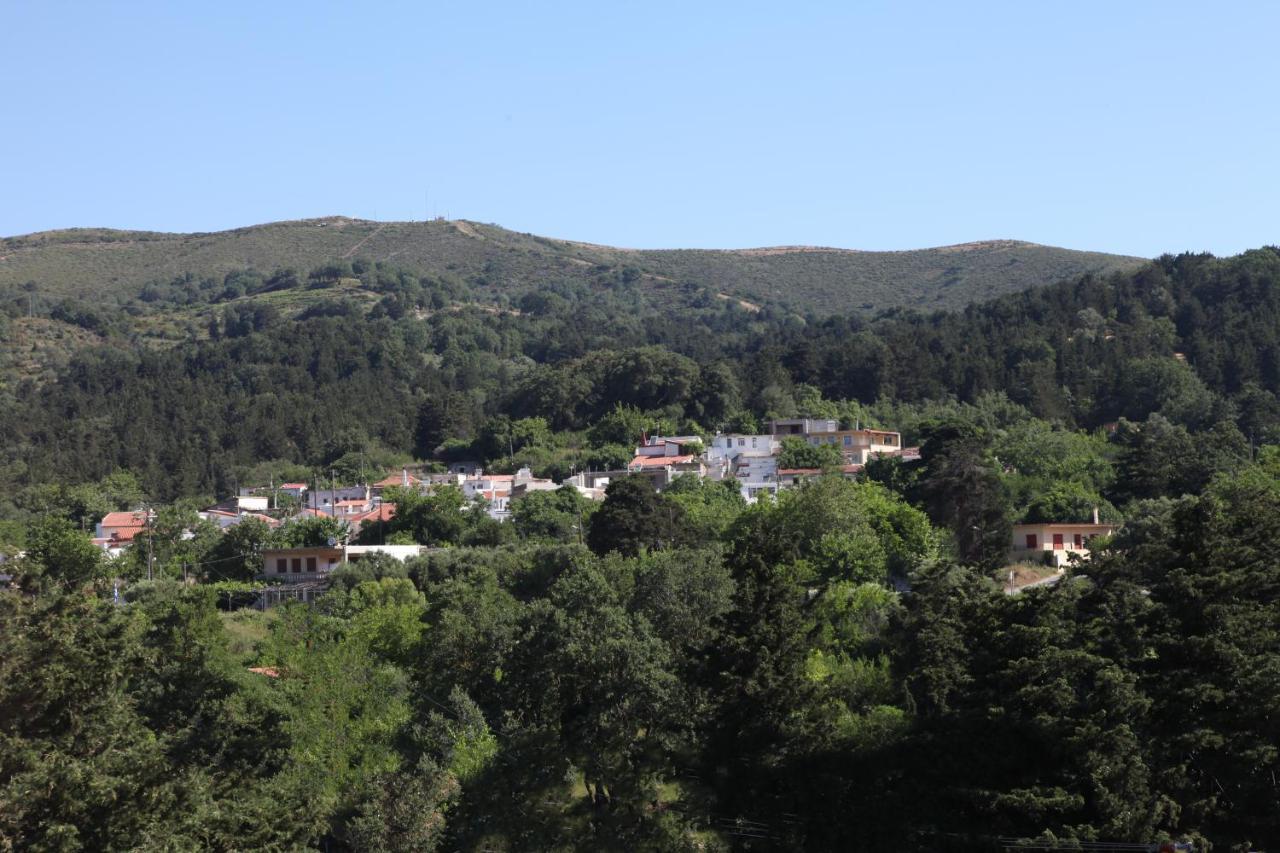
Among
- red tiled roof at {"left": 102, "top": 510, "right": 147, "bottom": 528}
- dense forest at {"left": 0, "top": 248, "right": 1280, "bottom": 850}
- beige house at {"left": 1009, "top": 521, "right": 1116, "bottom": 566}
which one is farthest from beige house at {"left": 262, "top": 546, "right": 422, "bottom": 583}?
beige house at {"left": 1009, "top": 521, "right": 1116, "bottom": 566}

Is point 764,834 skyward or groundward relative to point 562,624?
groundward

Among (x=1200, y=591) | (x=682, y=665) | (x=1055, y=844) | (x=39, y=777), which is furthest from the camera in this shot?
(x=682, y=665)

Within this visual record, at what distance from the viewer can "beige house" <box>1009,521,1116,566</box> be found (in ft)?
181

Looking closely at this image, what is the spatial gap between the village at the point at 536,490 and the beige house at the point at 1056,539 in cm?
3

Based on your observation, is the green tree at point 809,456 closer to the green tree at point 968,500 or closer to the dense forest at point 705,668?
the dense forest at point 705,668

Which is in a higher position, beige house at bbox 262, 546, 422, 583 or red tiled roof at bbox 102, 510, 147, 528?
beige house at bbox 262, 546, 422, 583

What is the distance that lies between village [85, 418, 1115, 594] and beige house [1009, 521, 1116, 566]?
32mm

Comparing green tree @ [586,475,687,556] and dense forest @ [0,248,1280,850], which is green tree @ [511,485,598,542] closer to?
dense forest @ [0,248,1280,850]

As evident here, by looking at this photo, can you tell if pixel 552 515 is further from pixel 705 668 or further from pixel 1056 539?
pixel 705 668

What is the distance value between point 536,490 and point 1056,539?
22.5 meters

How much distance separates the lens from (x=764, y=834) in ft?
101

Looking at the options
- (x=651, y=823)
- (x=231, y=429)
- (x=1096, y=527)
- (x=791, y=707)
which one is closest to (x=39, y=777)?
(x=651, y=823)

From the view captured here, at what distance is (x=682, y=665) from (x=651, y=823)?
349cm

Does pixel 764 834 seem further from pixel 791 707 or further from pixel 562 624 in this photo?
pixel 562 624
